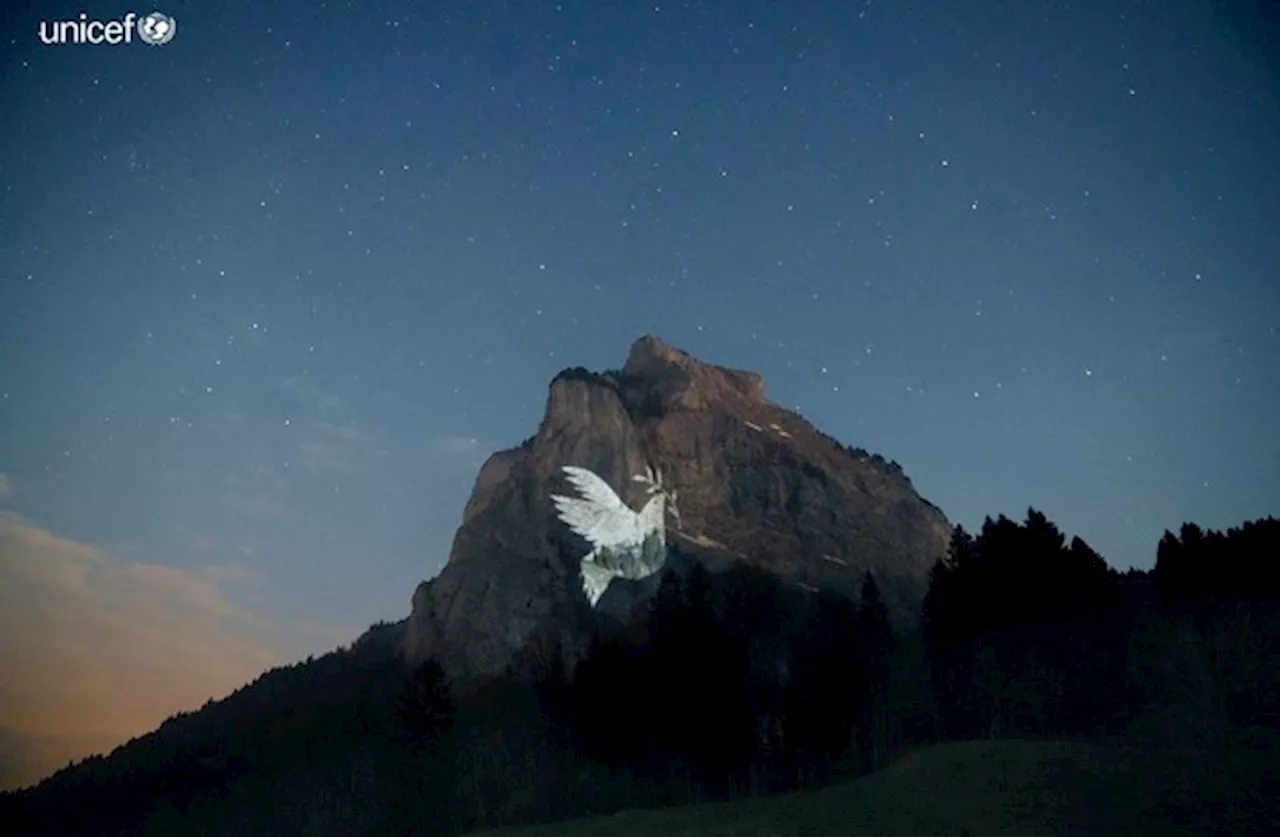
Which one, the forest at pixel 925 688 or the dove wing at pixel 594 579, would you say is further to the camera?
Answer: the dove wing at pixel 594 579

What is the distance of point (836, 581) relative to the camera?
19938 cm

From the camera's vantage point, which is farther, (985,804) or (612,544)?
(612,544)

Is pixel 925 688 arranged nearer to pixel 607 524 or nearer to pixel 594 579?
pixel 594 579

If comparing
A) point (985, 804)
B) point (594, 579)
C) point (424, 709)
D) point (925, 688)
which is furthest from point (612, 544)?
point (985, 804)

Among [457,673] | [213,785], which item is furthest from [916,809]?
[457,673]

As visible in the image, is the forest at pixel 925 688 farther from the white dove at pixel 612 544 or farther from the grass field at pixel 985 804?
the white dove at pixel 612 544

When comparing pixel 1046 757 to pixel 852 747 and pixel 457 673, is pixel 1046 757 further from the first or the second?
pixel 457 673

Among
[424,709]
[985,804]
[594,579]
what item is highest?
[594,579]

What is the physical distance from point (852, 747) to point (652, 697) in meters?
18.3

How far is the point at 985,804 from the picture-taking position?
38281 mm

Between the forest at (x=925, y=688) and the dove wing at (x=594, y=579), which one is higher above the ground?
the dove wing at (x=594, y=579)

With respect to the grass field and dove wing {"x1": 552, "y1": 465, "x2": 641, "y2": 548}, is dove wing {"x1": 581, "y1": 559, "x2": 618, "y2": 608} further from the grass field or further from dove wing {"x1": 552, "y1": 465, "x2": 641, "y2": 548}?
the grass field

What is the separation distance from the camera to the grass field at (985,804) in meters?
34.8

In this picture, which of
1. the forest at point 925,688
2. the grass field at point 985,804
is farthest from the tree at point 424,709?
the grass field at point 985,804
